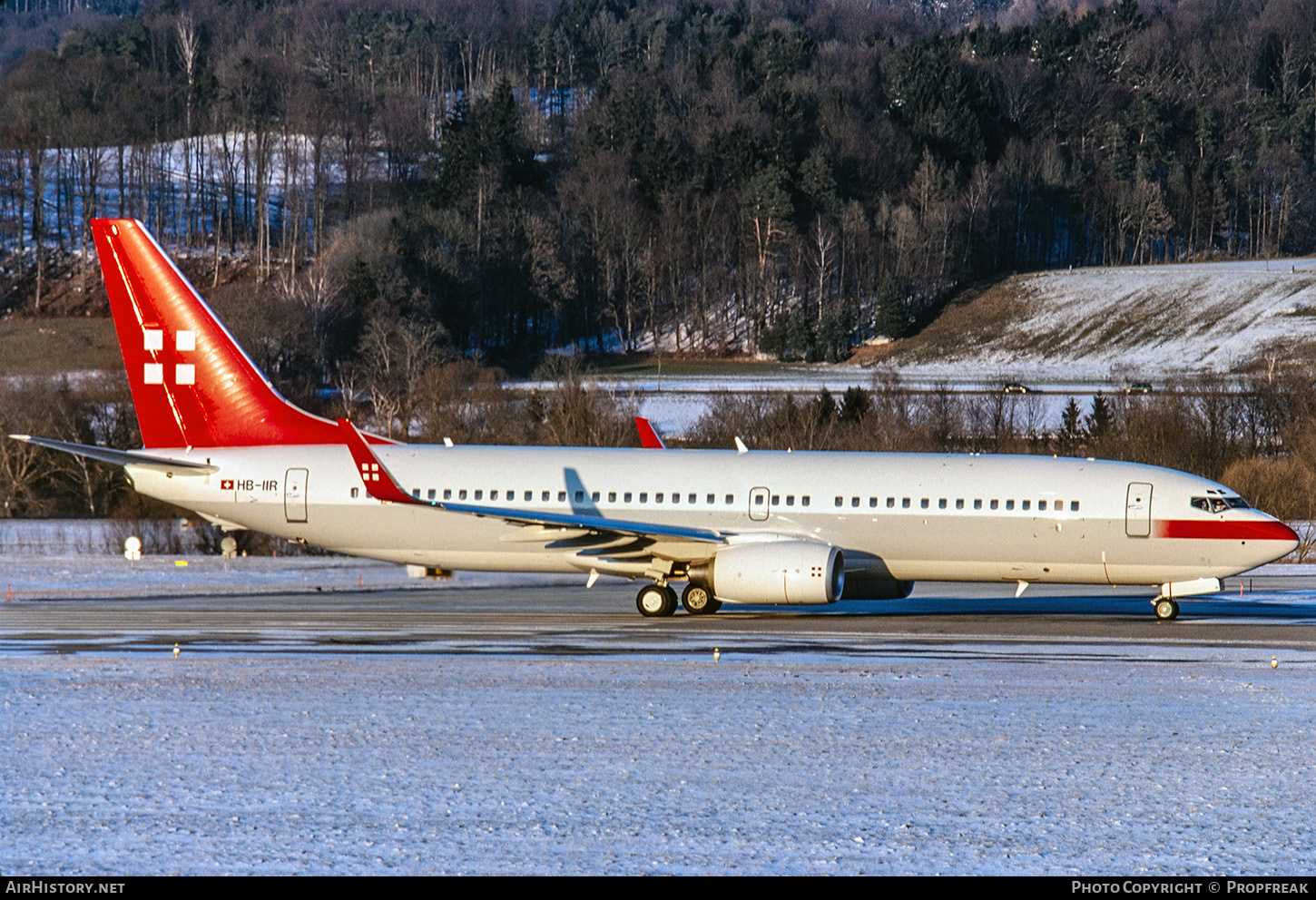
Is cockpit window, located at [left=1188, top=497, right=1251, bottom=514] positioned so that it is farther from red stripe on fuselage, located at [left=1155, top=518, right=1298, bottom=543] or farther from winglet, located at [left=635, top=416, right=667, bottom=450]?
winglet, located at [left=635, top=416, right=667, bottom=450]

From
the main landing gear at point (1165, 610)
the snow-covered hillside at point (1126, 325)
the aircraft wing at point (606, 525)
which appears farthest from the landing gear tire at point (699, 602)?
the snow-covered hillside at point (1126, 325)

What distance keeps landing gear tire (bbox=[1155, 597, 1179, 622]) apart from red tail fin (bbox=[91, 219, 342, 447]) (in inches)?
638

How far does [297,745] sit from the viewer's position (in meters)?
14.1

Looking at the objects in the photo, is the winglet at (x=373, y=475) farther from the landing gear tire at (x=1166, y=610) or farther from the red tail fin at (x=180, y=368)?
the landing gear tire at (x=1166, y=610)

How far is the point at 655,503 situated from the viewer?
28.4 m

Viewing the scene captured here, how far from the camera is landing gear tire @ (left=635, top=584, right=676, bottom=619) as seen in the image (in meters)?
27.0

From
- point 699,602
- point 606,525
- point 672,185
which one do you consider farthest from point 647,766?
point 672,185

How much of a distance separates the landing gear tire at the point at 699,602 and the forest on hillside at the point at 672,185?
58.2 metres

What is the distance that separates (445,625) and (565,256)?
9505 centimetres

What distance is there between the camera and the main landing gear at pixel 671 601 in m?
27.0

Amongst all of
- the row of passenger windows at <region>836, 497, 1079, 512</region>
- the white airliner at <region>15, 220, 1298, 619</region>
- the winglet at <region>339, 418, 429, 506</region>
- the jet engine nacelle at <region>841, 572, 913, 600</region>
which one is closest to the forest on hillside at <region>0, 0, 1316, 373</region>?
the white airliner at <region>15, 220, 1298, 619</region>

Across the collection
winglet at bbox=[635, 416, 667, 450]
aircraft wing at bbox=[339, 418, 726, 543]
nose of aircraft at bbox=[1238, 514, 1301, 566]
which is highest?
winglet at bbox=[635, 416, 667, 450]

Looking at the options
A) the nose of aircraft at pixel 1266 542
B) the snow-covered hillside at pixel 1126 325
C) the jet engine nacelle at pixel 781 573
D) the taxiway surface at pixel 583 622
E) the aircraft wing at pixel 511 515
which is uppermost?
the snow-covered hillside at pixel 1126 325
